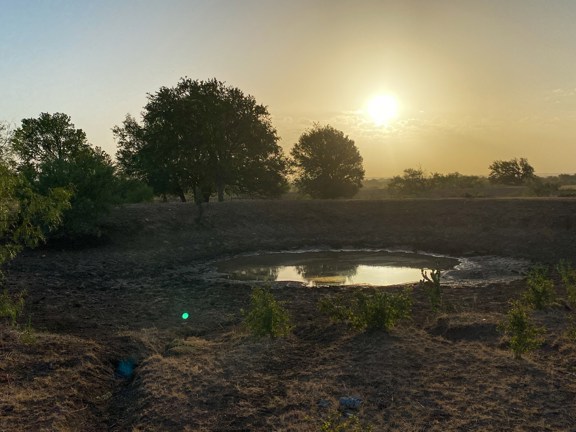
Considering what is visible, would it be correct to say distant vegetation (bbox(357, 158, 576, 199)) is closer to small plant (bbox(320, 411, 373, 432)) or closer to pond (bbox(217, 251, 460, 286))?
pond (bbox(217, 251, 460, 286))

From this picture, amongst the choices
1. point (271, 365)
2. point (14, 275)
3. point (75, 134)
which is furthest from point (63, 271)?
point (75, 134)

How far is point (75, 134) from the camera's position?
43219 millimetres

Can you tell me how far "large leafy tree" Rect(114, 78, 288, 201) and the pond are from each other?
9.17 meters

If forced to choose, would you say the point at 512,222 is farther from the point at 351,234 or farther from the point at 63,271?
the point at 63,271

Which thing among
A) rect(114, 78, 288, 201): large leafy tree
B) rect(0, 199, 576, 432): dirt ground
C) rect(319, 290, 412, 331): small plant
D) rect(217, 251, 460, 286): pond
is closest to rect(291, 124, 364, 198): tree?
rect(114, 78, 288, 201): large leafy tree

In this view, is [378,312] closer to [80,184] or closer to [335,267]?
[335,267]

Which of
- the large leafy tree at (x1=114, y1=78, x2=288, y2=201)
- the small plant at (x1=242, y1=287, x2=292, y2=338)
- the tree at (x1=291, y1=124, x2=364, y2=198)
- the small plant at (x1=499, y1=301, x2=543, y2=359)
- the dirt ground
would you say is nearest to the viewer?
the dirt ground

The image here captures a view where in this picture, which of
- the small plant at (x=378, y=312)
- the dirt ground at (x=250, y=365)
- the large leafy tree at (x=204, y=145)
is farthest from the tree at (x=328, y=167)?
the small plant at (x=378, y=312)

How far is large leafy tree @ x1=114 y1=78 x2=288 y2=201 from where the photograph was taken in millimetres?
30062

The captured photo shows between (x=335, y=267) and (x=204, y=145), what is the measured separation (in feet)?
44.5

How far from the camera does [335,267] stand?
22375 millimetres

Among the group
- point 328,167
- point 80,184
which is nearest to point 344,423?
point 80,184

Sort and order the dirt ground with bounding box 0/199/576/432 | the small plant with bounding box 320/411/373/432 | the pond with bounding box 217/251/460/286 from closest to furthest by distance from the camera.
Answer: the small plant with bounding box 320/411/373/432 < the dirt ground with bounding box 0/199/576/432 < the pond with bounding box 217/251/460/286

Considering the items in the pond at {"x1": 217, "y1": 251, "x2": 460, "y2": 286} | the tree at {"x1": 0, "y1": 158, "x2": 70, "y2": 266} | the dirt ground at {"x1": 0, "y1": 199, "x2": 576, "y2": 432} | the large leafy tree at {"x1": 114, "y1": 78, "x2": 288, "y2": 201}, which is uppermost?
the large leafy tree at {"x1": 114, "y1": 78, "x2": 288, "y2": 201}
